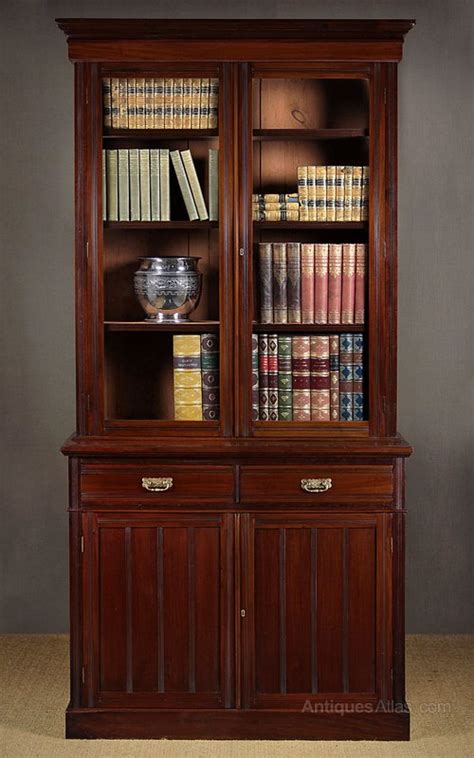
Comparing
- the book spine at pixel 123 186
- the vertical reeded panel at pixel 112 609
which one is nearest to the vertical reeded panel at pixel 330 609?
the vertical reeded panel at pixel 112 609

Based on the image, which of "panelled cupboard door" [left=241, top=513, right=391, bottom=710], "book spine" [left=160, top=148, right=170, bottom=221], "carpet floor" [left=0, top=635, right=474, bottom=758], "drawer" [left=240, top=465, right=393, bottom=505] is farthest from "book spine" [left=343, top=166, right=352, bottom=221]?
"carpet floor" [left=0, top=635, right=474, bottom=758]

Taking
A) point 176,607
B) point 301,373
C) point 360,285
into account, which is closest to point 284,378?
point 301,373

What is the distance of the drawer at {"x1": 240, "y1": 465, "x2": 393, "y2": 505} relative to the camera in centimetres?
323

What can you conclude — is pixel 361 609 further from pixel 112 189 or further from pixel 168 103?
pixel 168 103

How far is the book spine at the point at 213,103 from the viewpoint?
3.24 meters

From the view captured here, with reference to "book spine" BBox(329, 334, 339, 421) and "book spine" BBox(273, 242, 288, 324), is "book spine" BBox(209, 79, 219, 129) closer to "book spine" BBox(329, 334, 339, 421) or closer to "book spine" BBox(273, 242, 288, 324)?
"book spine" BBox(273, 242, 288, 324)

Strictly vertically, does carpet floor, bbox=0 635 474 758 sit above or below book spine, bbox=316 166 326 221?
below

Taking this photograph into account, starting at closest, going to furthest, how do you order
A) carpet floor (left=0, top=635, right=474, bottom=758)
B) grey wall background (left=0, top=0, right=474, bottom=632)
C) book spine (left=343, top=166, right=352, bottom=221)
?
carpet floor (left=0, top=635, right=474, bottom=758) → book spine (left=343, top=166, right=352, bottom=221) → grey wall background (left=0, top=0, right=474, bottom=632)

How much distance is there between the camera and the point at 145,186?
3293 millimetres

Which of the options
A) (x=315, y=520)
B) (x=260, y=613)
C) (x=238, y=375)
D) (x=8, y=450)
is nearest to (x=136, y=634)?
(x=260, y=613)

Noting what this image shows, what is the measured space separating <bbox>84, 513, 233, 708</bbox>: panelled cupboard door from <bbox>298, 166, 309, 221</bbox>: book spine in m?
1.00

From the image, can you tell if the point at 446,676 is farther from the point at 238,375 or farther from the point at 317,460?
the point at 238,375

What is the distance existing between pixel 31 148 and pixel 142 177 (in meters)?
0.94

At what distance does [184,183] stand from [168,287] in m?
0.34
